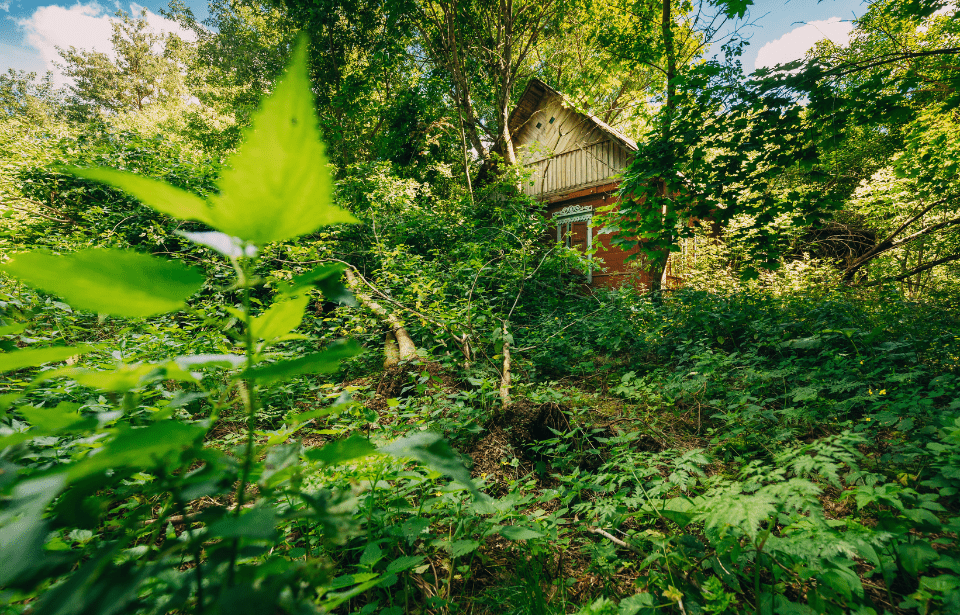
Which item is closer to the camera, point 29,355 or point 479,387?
point 29,355

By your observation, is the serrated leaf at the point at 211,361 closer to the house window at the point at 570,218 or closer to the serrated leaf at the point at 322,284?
the serrated leaf at the point at 322,284

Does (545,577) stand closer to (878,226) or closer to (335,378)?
(335,378)

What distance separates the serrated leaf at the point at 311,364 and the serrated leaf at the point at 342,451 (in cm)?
10

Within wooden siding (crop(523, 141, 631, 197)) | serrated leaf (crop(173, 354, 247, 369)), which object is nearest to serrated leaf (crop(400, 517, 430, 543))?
serrated leaf (crop(173, 354, 247, 369))

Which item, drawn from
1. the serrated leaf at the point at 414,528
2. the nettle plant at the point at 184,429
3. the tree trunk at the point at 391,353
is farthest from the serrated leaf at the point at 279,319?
the tree trunk at the point at 391,353

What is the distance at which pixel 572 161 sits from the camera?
11.8 meters

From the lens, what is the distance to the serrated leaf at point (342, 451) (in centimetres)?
50

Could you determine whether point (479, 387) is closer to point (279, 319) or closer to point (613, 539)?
point (613, 539)

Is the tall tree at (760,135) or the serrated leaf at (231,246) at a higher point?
the tall tree at (760,135)

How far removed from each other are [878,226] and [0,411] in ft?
48.4

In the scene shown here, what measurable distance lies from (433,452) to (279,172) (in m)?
0.39

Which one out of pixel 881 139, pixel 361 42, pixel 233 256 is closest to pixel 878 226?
pixel 881 139

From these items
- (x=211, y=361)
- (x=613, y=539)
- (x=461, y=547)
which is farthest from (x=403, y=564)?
(x=211, y=361)

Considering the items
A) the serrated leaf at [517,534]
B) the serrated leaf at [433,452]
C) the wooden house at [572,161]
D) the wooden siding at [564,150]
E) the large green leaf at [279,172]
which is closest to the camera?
the large green leaf at [279,172]
